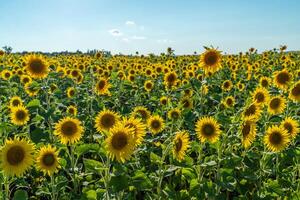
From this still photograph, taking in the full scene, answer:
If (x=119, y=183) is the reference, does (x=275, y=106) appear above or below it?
above

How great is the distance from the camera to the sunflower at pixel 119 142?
14.3 feet

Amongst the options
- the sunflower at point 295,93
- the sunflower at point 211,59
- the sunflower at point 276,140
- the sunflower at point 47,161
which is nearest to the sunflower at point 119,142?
the sunflower at point 47,161

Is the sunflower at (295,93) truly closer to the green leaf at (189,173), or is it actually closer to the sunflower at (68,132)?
the green leaf at (189,173)

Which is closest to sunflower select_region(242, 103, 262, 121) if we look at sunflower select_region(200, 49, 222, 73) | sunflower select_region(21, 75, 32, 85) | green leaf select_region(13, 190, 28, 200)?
sunflower select_region(200, 49, 222, 73)

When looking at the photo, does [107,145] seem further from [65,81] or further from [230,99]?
[65,81]

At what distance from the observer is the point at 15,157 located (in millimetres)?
4496

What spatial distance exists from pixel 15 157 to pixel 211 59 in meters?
3.96

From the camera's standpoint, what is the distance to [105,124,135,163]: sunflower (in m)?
4.36

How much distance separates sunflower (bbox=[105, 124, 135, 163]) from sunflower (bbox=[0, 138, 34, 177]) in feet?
2.80

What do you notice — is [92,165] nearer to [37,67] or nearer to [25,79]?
[37,67]

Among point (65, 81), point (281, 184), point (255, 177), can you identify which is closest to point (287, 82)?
point (281, 184)

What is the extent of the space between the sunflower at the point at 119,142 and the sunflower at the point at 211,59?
3.33m

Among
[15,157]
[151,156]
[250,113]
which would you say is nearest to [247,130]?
[250,113]

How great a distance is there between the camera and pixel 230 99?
31.5ft
